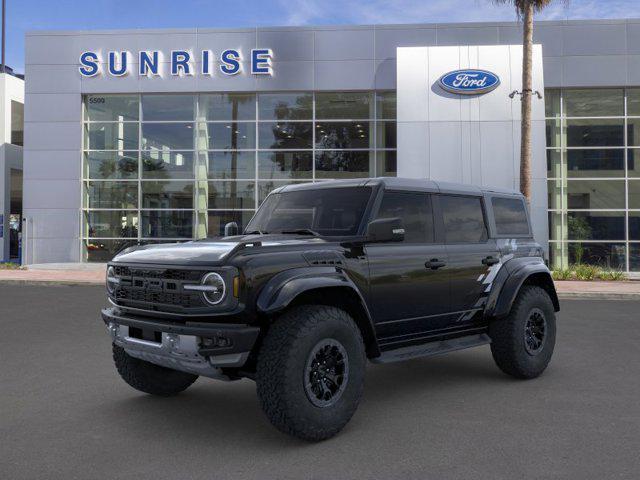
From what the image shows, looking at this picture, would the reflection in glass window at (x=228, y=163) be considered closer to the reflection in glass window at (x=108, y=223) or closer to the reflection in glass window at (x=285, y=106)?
the reflection in glass window at (x=285, y=106)

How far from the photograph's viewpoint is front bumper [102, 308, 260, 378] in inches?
157

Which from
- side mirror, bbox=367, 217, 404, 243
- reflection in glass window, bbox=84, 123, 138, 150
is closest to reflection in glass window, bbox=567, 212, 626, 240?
reflection in glass window, bbox=84, 123, 138, 150

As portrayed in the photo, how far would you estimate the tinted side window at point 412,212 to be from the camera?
5297 mm

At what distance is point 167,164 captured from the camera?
24.1 meters

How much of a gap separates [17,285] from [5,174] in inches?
483

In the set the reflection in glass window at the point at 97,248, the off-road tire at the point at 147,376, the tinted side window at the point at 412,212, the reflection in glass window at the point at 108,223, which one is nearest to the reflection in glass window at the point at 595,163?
the reflection in glass window at the point at 108,223

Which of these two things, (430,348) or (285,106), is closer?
(430,348)

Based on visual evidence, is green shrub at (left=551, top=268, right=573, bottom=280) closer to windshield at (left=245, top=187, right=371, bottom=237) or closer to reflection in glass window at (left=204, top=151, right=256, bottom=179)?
reflection in glass window at (left=204, top=151, right=256, bottom=179)

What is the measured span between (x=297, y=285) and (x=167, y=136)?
21.3 metres

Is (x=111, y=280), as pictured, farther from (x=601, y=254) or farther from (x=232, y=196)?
(x=601, y=254)

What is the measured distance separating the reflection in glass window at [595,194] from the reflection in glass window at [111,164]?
17133 mm

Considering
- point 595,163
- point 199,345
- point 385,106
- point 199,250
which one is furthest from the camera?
point 385,106

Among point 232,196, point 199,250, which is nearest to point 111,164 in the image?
point 232,196

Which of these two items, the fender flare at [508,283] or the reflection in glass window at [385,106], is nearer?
the fender flare at [508,283]
